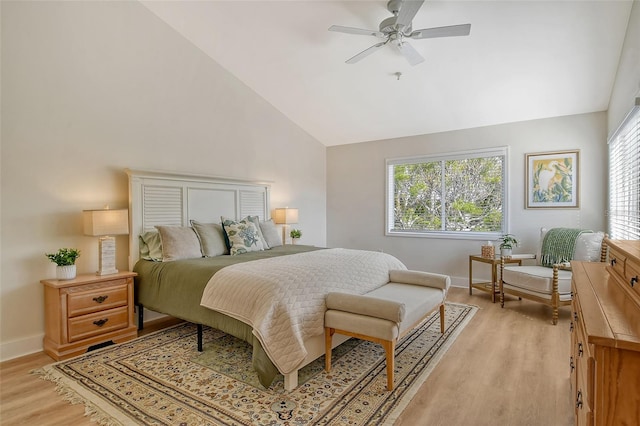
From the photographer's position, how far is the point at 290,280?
2527 mm

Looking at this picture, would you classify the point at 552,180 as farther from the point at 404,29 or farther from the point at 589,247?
the point at 404,29

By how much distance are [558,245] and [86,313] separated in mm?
5016

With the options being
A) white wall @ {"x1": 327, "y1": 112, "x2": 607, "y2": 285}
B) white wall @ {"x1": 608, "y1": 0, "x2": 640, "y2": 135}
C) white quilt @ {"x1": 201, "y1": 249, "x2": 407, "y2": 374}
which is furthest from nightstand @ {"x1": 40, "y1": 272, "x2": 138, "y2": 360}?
white wall @ {"x1": 608, "y1": 0, "x2": 640, "y2": 135}

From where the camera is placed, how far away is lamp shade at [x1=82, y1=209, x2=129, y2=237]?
312 cm

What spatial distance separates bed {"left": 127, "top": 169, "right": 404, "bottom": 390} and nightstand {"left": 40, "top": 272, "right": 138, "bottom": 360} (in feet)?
0.80

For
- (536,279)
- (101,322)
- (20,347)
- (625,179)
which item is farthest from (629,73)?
(20,347)

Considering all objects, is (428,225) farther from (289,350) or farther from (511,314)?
(289,350)

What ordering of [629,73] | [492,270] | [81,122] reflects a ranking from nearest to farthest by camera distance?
[629,73]
[81,122]
[492,270]

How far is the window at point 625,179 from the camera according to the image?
2697 mm

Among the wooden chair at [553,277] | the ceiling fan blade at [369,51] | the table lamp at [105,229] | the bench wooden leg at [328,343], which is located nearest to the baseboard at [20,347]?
the table lamp at [105,229]

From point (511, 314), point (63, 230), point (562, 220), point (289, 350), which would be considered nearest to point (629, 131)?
point (562, 220)

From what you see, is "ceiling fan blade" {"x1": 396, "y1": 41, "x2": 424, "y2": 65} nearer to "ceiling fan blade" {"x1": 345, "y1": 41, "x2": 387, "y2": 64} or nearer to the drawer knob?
"ceiling fan blade" {"x1": 345, "y1": 41, "x2": 387, "y2": 64}

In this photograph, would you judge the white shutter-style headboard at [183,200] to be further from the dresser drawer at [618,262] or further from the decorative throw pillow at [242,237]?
the dresser drawer at [618,262]

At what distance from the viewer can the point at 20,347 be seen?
9.64ft
